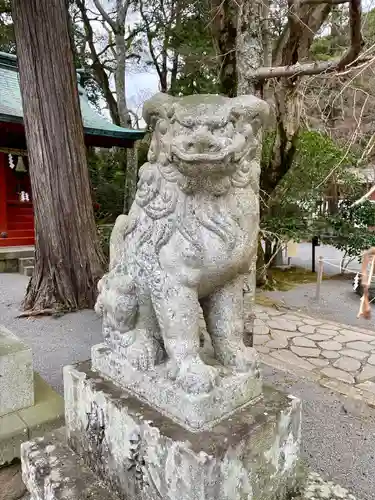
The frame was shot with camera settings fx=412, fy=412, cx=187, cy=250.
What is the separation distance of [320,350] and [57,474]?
10.3 ft

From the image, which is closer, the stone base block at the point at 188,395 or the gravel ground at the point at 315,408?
the stone base block at the point at 188,395

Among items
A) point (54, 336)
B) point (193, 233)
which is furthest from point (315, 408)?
point (54, 336)

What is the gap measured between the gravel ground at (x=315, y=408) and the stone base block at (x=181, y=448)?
643 millimetres

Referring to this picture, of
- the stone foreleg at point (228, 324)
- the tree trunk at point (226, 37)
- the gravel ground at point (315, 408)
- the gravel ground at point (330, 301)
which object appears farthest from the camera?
the gravel ground at point (330, 301)

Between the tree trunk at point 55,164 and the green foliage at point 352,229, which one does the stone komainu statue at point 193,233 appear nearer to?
the tree trunk at point 55,164

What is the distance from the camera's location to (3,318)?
4.56 m

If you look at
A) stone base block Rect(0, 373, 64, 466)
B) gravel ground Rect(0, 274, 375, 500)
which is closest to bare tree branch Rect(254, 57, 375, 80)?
gravel ground Rect(0, 274, 375, 500)

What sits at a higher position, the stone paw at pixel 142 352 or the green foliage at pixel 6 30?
the green foliage at pixel 6 30

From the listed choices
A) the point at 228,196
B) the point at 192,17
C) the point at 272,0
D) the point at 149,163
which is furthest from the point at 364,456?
the point at 192,17

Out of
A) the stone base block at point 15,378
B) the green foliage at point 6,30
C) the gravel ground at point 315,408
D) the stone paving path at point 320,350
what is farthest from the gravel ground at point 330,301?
the green foliage at point 6,30

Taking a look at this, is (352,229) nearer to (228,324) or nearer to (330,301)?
(330,301)

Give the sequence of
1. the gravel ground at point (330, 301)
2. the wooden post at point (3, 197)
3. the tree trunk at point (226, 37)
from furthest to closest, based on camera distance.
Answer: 1. the wooden post at point (3, 197)
2. the gravel ground at point (330, 301)
3. the tree trunk at point (226, 37)

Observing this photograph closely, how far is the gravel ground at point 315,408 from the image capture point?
7.10 feet

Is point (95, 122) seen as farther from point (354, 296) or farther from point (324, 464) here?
point (324, 464)
